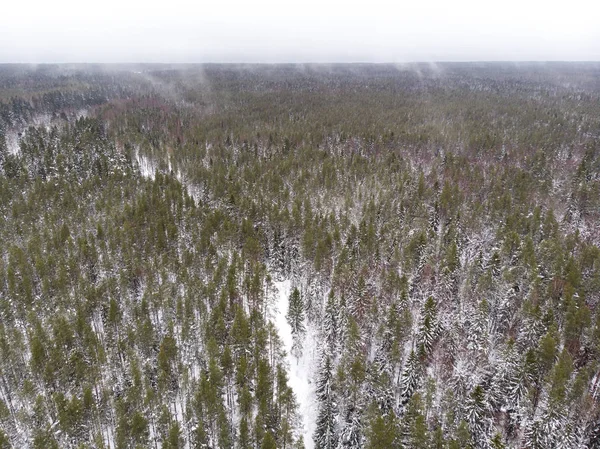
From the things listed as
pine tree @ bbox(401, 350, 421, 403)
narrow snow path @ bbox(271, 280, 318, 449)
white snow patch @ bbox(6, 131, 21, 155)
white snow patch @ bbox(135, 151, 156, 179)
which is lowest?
narrow snow path @ bbox(271, 280, 318, 449)

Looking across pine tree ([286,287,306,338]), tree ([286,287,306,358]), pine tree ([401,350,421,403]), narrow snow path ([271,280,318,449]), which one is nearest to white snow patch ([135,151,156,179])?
narrow snow path ([271,280,318,449])

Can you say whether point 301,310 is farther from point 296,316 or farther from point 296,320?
point 296,320

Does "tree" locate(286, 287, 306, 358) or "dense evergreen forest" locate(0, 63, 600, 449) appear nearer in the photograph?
"dense evergreen forest" locate(0, 63, 600, 449)

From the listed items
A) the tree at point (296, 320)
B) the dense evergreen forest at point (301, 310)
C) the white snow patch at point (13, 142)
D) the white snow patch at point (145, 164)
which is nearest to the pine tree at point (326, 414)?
the dense evergreen forest at point (301, 310)

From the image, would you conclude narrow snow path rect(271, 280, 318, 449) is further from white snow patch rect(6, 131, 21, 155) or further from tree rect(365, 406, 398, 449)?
white snow patch rect(6, 131, 21, 155)

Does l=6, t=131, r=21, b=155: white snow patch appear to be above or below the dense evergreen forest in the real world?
above

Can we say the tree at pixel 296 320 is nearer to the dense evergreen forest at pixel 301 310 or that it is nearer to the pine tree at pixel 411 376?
the dense evergreen forest at pixel 301 310

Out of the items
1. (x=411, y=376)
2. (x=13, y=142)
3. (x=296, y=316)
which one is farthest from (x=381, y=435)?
(x=13, y=142)
